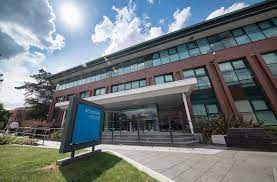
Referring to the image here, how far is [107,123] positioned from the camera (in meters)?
17.2

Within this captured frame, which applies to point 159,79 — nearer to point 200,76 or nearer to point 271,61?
point 200,76

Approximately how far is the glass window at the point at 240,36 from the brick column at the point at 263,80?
82.9 inches

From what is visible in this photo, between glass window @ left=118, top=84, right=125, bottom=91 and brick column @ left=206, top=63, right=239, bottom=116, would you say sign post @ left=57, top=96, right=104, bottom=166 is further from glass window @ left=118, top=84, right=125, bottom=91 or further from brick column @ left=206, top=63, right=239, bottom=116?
glass window @ left=118, top=84, right=125, bottom=91

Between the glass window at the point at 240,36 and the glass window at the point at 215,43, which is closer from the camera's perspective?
the glass window at the point at 240,36

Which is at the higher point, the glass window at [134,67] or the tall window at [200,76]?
the glass window at [134,67]

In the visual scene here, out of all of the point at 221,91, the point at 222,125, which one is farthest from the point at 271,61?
the point at 222,125

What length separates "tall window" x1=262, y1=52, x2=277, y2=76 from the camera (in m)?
12.1

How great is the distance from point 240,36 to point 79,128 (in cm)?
1830

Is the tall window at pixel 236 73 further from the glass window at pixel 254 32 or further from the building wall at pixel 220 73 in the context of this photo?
the glass window at pixel 254 32

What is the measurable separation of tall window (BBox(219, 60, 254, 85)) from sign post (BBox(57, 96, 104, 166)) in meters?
13.9

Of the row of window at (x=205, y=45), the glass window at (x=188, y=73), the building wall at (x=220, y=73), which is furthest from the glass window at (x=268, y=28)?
Answer: the glass window at (x=188, y=73)

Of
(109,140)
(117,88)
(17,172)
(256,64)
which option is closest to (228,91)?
(256,64)

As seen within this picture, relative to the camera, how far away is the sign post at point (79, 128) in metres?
3.84

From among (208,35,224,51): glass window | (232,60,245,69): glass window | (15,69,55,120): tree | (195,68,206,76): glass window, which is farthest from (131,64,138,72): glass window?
(15,69,55,120): tree
